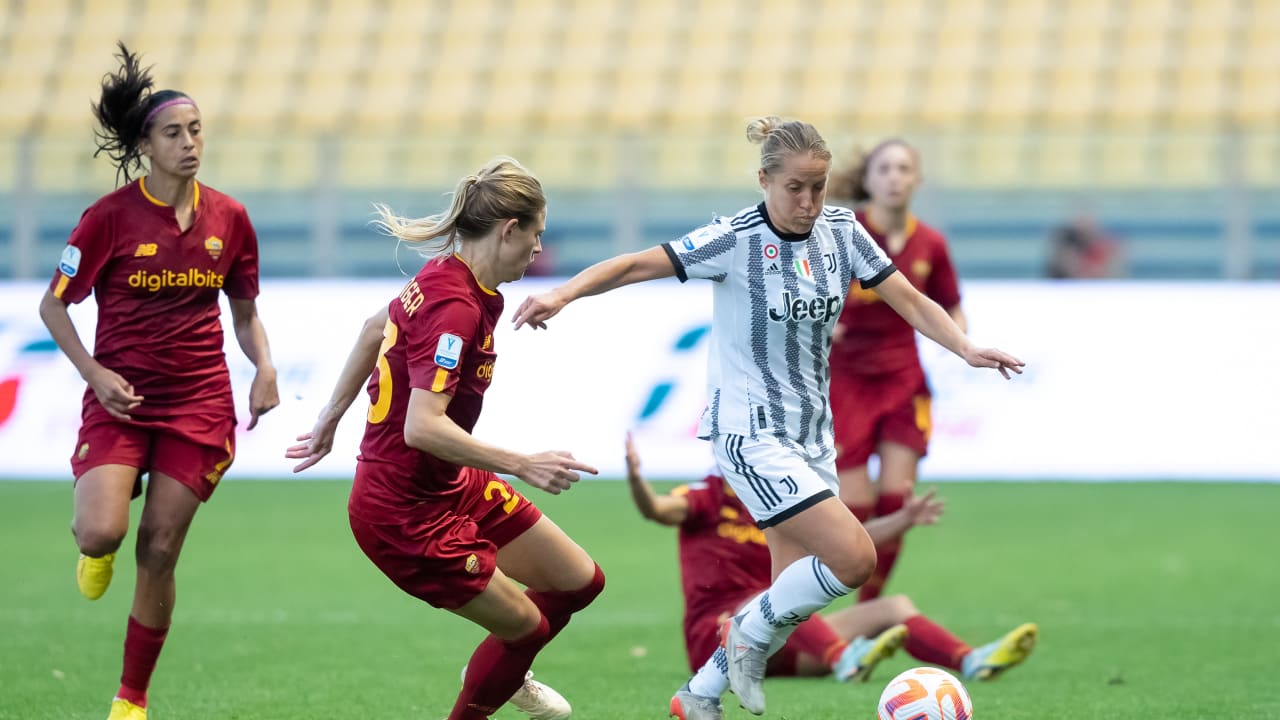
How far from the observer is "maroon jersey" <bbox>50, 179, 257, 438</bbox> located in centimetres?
581

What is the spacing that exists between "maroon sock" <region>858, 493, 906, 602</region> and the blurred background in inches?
312

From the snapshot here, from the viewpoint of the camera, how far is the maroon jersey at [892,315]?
25.0ft

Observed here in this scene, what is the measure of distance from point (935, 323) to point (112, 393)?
281 centimetres

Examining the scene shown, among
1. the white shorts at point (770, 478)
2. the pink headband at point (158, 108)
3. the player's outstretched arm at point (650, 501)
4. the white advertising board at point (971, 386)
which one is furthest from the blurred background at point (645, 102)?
the white shorts at point (770, 478)

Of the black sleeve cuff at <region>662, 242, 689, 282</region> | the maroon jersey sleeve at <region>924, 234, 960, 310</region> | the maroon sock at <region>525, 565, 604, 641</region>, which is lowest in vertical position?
the maroon sock at <region>525, 565, 604, 641</region>

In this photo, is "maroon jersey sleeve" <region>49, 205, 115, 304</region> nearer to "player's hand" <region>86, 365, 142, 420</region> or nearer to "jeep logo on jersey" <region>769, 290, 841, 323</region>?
"player's hand" <region>86, 365, 142, 420</region>

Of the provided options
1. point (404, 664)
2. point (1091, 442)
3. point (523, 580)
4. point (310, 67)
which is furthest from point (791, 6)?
point (523, 580)

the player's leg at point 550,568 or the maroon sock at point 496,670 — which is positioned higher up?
the player's leg at point 550,568

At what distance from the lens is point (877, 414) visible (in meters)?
7.55

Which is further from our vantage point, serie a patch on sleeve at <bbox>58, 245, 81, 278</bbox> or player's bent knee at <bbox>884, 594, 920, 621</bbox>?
player's bent knee at <bbox>884, 594, 920, 621</bbox>

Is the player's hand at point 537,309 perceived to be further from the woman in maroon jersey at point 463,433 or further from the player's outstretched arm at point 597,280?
the woman in maroon jersey at point 463,433

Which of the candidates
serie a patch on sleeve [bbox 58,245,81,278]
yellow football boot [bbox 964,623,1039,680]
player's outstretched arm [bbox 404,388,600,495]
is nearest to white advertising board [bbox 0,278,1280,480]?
yellow football boot [bbox 964,623,1039,680]

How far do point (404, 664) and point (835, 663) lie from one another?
183 cm

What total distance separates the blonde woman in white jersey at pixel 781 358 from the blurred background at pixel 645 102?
381 inches
